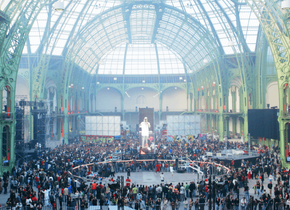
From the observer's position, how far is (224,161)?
85.9 ft

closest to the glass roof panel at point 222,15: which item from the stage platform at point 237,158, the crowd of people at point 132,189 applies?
the stage platform at point 237,158

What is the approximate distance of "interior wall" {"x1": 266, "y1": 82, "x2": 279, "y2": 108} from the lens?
39438 millimetres

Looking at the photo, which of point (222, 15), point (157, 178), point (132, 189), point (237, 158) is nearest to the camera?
point (132, 189)

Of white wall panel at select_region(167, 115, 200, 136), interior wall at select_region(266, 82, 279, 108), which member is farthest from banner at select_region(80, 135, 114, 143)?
interior wall at select_region(266, 82, 279, 108)

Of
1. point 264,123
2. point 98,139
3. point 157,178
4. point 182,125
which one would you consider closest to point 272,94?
point 264,123

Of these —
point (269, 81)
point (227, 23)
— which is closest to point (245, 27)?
point (227, 23)

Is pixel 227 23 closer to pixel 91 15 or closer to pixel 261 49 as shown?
pixel 261 49

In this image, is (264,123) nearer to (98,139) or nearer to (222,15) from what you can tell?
(222,15)

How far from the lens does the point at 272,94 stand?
39812 millimetres

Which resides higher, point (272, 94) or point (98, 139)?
point (272, 94)

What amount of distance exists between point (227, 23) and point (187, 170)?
934 inches

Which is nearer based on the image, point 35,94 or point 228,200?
point 228,200

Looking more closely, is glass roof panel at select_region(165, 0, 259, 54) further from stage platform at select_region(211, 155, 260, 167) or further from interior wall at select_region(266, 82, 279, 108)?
stage platform at select_region(211, 155, 260, 167)

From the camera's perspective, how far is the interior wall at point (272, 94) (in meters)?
39.4
